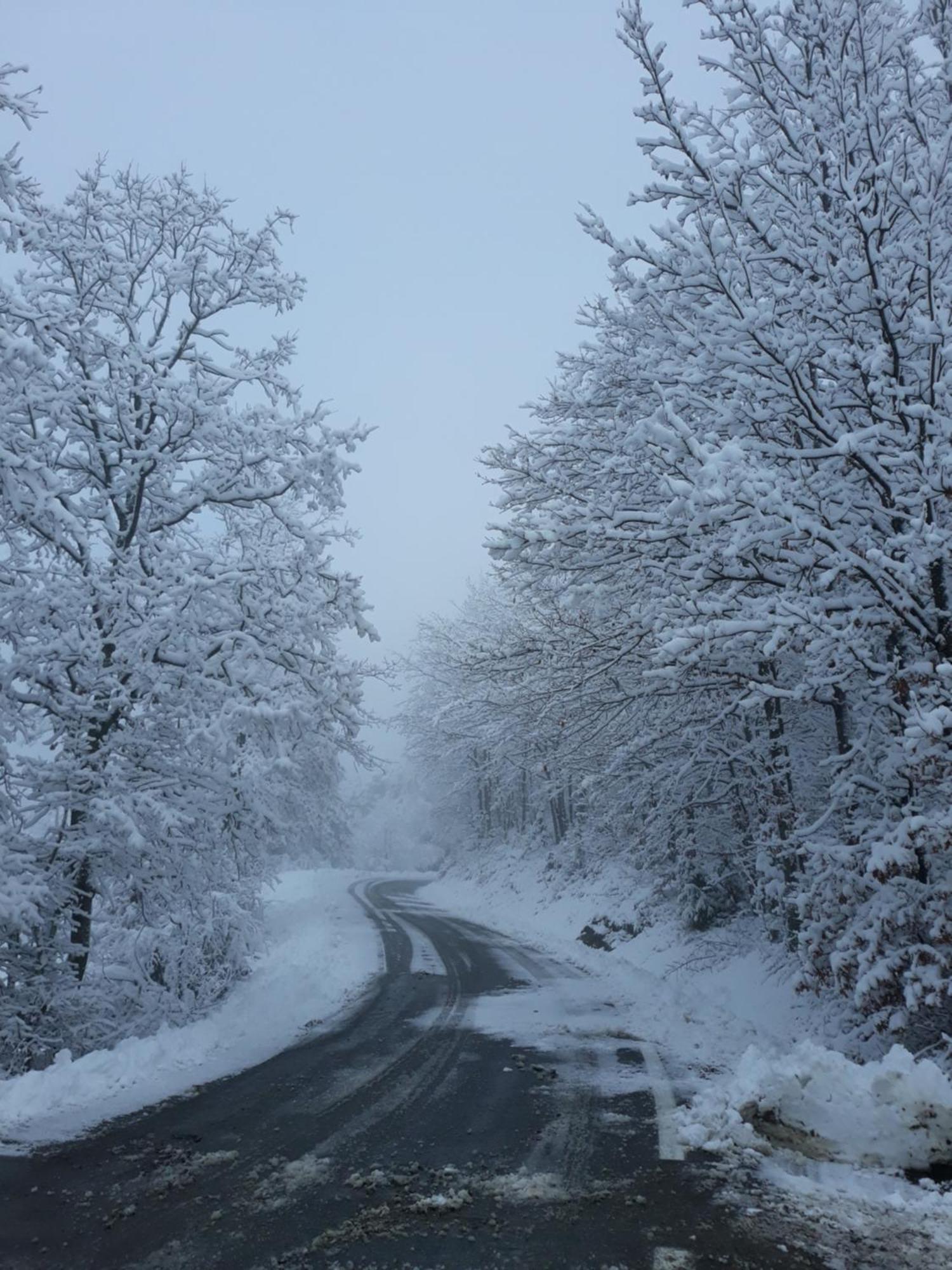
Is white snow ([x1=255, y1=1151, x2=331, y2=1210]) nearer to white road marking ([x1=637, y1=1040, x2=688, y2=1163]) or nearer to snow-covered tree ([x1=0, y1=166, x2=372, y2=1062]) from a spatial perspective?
white road marking ([x1=637, y1=1040, x2=688, y2=1163])

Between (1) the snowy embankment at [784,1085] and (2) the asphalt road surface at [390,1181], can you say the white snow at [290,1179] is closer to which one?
(2) the asphalt road surface at [390,1181]

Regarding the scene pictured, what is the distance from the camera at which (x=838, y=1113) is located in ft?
16.9

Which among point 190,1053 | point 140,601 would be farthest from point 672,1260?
point 140,601

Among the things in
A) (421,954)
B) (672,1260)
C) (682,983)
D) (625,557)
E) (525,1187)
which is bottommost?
(421,954)

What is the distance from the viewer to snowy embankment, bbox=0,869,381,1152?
6090mm

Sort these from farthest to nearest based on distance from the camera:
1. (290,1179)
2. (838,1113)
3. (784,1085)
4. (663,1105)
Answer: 1. (663,1105)
2. (784,1085)
3. (838,1113)
4. (290,1179)

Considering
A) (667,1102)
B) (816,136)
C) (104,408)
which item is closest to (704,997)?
(667,1102)

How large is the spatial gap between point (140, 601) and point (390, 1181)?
6.21m

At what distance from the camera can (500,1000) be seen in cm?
1161

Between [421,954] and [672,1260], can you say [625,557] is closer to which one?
[672,1260]

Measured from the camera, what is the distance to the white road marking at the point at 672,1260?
3674mm

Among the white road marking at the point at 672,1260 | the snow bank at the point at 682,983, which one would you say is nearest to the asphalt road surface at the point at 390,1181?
the white road marking at the point at 672,1260

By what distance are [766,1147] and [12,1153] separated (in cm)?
503

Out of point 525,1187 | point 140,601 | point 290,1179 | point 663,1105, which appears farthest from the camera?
point 140,601
